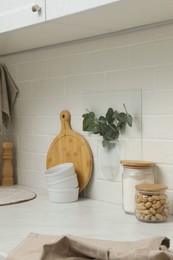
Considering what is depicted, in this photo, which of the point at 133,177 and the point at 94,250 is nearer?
the point at 94,250

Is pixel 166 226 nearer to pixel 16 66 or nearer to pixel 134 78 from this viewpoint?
pixel 134 78

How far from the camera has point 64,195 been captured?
1815mm

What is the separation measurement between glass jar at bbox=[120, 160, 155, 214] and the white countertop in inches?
1.7

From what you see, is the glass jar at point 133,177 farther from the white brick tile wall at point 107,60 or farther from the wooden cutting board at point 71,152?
the white brick tile wall at point 107,60

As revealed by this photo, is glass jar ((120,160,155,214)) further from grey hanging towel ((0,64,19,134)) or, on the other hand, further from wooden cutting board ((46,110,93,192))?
grey hanging towel ((0,64,19,134))

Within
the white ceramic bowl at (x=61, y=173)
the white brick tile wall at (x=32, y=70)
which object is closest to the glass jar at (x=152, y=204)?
the white ceramic bowl at (x=61, y=173)

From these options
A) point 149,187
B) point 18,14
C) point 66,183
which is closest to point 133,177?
point 149,187

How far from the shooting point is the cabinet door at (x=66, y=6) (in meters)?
1.32

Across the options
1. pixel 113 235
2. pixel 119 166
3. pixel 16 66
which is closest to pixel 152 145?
pixel 119 166

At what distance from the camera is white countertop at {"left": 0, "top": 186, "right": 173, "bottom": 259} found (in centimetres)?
134

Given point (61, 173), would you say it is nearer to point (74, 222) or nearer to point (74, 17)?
point (74, 222)

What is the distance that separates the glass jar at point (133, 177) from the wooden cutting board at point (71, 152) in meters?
0.30

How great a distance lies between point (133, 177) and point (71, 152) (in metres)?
0.43

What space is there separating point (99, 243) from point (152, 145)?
2.03 feet
